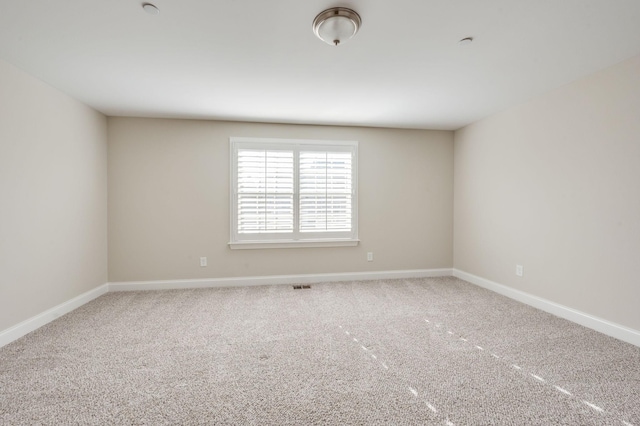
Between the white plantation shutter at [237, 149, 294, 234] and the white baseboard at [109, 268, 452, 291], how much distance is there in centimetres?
70

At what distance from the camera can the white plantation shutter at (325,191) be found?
161 inches

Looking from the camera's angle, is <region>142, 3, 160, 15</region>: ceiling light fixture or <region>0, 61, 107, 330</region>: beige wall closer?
<region>142, 3, 160, 15</region>: ceiling light fixture

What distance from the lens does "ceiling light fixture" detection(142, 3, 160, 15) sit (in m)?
1.66

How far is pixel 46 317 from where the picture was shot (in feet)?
8.91

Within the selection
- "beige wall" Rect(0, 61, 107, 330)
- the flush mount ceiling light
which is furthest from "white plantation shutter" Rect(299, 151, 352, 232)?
"beige wall" Rect(0, 61, 107, 330)

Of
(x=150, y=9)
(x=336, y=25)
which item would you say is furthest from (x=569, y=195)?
(x=150, y=9)

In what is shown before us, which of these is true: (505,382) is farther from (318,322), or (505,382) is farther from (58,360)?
(58,360)

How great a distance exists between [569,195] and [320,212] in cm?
284

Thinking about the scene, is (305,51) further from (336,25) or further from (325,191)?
(325,191)

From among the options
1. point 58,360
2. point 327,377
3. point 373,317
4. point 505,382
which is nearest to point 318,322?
point 373,317

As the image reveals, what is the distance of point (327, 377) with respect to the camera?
1.83 metres

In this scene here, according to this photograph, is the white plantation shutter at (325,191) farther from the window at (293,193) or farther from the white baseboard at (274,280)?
the white baseboard at (274,280)

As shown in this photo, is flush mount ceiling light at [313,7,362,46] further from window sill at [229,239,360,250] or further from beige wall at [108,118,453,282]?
window sill at [229,239,360,250]

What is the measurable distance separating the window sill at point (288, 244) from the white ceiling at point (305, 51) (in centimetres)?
183
